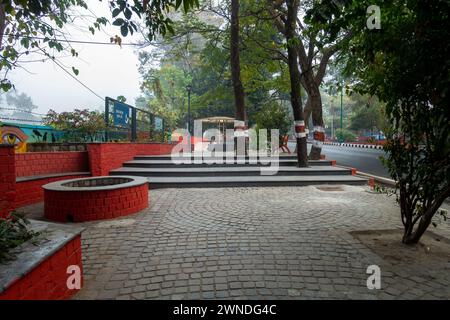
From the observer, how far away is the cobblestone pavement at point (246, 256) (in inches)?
104

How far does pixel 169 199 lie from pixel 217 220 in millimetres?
1981

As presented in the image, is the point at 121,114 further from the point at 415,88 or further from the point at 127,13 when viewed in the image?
the point at 415,88

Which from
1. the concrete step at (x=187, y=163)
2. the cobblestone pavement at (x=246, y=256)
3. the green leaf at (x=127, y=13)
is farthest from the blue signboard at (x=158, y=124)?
the green leaf at (x=127, y=13)

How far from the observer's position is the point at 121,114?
984cm

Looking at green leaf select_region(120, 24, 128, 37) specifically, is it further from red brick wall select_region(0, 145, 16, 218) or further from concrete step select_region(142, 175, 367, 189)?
concrete step select_region(142, 175, 367, 189)

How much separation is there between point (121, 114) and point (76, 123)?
66.7 inches

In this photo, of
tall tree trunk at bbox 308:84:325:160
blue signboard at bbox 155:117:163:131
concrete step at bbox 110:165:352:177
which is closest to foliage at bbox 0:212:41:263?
concrete step at bbox 110:165:352:177

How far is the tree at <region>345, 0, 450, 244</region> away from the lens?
2822mm

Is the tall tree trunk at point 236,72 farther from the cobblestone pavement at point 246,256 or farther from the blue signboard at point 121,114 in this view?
the cobblestone pavement at point 246,256

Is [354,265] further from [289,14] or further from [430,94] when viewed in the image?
[289,14]

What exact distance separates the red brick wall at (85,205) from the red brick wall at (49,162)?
218 centimetres

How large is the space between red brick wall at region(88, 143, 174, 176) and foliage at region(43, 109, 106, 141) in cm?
72

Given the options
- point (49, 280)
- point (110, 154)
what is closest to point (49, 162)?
point (110, 154)

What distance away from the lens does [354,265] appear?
3.15 metres
